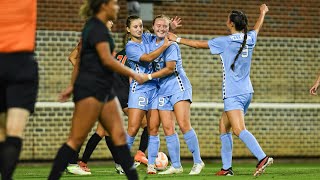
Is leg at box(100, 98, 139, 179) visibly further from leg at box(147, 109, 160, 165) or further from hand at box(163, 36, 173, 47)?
leg at box(147, 109, 160, 165)

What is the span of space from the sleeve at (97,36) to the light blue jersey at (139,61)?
3855mm

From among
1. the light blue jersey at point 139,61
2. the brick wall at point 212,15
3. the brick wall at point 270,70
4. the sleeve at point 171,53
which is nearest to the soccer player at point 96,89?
the sleeve at point 171,53

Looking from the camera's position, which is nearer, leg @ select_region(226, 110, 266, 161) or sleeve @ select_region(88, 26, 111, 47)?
sleeve @ select_region(88, 26, 111, 47)

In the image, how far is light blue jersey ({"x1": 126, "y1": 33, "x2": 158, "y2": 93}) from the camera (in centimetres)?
1135

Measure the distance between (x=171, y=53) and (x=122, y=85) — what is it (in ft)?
6.23

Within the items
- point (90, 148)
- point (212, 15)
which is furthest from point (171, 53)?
point (212, 15)

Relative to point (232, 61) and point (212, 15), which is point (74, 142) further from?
point (212, 15)

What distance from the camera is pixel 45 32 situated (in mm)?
16531

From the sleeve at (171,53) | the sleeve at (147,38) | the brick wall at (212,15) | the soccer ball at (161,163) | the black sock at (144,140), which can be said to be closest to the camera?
the sleeve at (171,53)

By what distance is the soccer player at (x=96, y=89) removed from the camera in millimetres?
7367

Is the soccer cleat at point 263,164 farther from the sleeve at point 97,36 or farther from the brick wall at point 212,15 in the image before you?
the brick wall at point 212,15

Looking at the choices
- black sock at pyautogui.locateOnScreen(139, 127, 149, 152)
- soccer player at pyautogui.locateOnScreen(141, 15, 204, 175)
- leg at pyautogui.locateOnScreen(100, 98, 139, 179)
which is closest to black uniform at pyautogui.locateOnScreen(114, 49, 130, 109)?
black sock at pyautogui.locateOnScreen(139, 127, 149, 152)

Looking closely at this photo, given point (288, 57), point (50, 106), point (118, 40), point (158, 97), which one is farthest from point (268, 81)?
point (158, 97)

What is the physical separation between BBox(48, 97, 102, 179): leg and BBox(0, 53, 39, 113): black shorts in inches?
18.6
